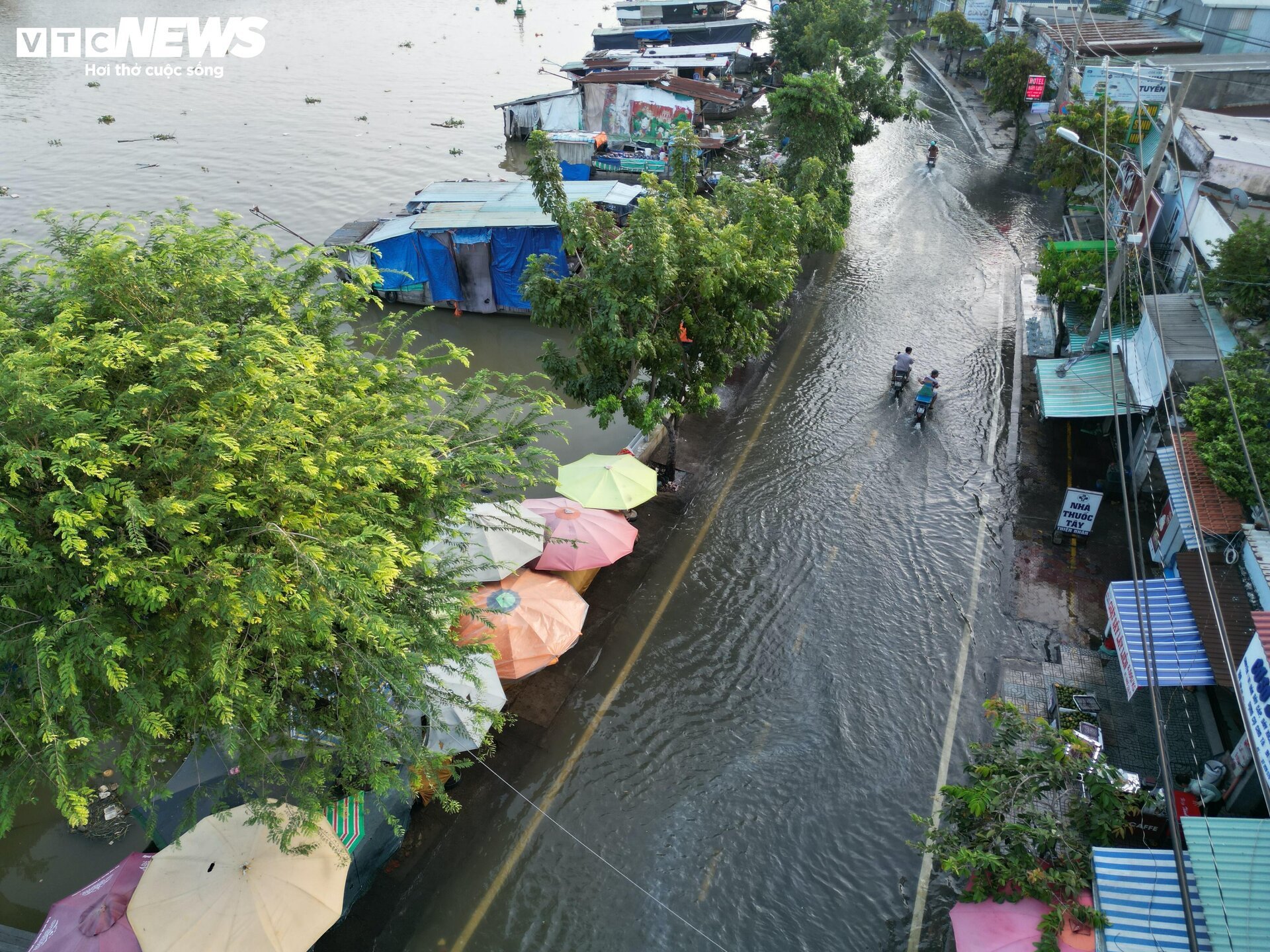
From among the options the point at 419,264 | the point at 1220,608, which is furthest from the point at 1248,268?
the point at 419,264

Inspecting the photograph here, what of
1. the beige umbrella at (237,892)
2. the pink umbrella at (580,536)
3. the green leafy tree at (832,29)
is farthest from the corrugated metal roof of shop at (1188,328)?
the green leafy tree at (832,29)

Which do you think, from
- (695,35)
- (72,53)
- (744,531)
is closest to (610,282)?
(744,531)

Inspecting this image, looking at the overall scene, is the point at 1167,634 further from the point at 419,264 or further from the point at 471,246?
the point at 419,264

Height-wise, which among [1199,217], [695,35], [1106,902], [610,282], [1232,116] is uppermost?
[695,35]

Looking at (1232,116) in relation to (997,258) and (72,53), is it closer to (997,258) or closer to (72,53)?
(997,258)

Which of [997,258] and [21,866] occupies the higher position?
[997,258]

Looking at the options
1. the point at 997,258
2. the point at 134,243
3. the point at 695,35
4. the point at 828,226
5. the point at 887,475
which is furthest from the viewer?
the point at 695,35

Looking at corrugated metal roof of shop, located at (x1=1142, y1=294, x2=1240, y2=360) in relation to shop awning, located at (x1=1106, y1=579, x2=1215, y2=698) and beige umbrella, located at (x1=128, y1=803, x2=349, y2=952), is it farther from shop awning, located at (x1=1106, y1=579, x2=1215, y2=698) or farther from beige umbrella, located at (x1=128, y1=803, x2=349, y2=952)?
beige umbrella, located at (x1=128, y1=803, x2=349, y2=952)

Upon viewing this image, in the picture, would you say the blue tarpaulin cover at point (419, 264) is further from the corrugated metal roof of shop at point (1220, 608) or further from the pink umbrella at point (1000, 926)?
the pink umbrella at point (1000, 926)
